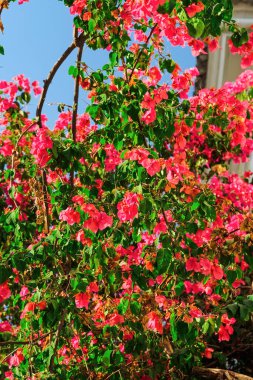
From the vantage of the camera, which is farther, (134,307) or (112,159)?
(112,159)

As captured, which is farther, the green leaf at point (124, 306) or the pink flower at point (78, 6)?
the pink flower at point (78, 6)

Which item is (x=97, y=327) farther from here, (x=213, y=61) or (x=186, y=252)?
(x=213, y=61)

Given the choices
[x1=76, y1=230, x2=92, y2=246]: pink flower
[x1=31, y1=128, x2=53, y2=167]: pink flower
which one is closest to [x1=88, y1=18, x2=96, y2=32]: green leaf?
[x1=31, y1=128, x2=53, y2=167]: pink flower

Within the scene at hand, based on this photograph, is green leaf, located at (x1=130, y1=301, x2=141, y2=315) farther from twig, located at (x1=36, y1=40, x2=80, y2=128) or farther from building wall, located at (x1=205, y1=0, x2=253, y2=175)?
building wall, located at (x1=205, y1=0, x2=253, y2=175)

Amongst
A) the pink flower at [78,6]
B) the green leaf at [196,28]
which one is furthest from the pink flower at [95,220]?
the pink flower at [78,6]

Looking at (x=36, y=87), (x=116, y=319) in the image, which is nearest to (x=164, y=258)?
(x=116, y=319)

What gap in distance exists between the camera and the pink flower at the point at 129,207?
373cm

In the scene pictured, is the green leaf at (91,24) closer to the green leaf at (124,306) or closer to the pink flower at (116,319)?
the green leaf at (124,306)

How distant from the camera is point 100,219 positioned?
384cm

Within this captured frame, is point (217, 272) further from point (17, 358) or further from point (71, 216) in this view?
point (17, 358)

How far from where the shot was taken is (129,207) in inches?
147

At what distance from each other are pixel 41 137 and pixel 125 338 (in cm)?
167

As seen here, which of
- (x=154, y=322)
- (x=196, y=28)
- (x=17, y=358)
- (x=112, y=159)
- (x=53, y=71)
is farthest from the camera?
(x=112, y=159)

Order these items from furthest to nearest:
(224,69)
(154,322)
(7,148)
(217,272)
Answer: (224,69), (7,148), (217,272), (154,322)
